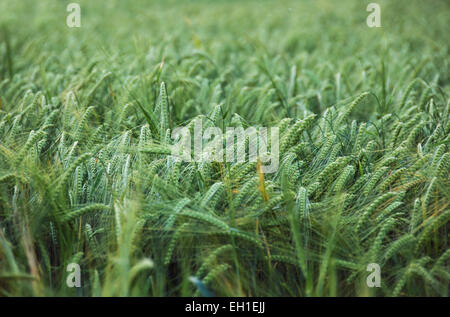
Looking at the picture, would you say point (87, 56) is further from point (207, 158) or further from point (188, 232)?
point (188, 232)

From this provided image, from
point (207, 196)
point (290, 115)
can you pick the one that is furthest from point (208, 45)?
point (207, 196)

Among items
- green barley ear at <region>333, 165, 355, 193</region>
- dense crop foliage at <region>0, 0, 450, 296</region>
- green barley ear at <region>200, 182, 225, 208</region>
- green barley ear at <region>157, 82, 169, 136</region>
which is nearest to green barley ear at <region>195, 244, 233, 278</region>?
dense crop foliage at <region>0, 0, 450, 296</region>

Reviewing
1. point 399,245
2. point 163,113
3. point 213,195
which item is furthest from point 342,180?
point 163,113

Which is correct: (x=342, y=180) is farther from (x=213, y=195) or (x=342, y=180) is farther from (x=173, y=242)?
(x=173, y=242)

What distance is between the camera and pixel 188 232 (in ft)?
4.45

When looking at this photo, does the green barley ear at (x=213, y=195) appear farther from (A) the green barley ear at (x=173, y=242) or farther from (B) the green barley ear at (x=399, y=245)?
(B) the green barley ear at (x=399, y=245)

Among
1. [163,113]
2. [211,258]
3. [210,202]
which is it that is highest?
[163,113]

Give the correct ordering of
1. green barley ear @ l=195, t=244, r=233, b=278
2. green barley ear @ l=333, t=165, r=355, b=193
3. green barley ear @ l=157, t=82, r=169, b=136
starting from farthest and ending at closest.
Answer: green barley ear @ l=157, t=82, r=169, b=136 → green barley ear @ l=333, t=165, r=355, b=193 → green barley ear @ l=195, t=244, r=233, b=278

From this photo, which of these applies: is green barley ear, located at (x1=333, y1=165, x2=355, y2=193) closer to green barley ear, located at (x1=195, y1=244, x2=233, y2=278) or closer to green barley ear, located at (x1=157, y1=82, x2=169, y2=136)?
green barley ear, located at (x1=195, y1=244, x2=233, y2=278)

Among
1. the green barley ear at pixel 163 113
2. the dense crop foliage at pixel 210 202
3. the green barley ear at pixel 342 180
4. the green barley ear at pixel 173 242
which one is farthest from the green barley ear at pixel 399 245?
the green barley ear at pixel 163 113

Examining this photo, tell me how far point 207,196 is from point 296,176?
1.22ft

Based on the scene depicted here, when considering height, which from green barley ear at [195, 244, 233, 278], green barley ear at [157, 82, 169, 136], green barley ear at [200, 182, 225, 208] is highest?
green barley ear at [157, 82, 169, 136]

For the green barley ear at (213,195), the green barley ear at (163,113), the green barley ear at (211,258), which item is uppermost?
the green barley ear at (163,113)

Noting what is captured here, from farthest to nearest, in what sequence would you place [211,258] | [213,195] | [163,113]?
[163,113]
[213,195]
[211,258]
